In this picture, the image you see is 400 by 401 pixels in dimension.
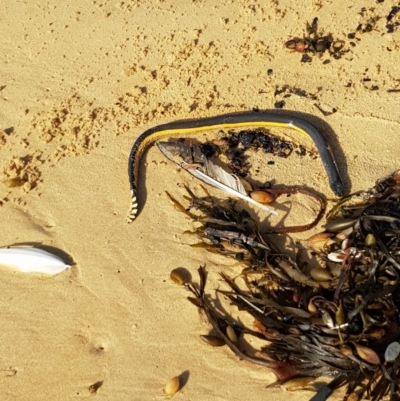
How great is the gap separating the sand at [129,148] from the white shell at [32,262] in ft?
0.29

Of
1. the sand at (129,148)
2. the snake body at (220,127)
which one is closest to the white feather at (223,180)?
the sand at (129,148)

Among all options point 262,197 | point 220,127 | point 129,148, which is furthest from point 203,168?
point 129,148

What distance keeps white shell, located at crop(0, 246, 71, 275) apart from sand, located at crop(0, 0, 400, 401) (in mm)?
89

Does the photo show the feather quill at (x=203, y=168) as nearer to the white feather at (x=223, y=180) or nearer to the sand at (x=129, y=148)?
the white feather at (x=223, y=180)

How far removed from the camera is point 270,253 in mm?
4520

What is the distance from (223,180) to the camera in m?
4.97

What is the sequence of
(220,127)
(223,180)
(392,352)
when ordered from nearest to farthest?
(392,352), (223,180), (220,127)

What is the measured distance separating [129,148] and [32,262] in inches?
59.4

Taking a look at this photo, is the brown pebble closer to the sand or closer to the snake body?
the sand

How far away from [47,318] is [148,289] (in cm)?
93

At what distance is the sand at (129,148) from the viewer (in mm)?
4402

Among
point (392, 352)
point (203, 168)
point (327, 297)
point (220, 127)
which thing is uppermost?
point (220, 127)

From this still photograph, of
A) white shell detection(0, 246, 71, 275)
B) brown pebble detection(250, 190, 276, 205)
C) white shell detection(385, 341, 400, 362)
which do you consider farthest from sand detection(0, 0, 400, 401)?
white shell detection(385, 341, 400, 362)

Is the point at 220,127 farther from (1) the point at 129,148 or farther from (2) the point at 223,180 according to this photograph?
(1) the point at 129,148
